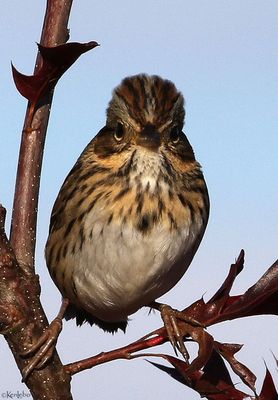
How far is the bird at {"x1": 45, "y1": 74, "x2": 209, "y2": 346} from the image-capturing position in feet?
12.4

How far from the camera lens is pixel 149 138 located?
3.70 m

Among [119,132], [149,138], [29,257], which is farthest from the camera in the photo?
[119,132]

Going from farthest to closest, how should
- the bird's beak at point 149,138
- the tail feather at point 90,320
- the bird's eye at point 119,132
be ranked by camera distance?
the tail feather at point 90,320 < the bird's eye at point 119,132 < the bird's beak at point 149,138

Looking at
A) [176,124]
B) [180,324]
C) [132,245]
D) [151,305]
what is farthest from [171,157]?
[180,324]

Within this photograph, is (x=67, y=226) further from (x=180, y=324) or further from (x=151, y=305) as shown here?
(x=180, y=324)

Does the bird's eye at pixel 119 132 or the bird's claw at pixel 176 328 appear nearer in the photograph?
the bird's claw at pixel 176 328

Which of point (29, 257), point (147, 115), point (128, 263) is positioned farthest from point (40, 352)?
point (147, 115)

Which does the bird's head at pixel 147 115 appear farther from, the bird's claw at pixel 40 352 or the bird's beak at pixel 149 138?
the bird's claw at pixel 40 352

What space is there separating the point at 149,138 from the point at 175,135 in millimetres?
329

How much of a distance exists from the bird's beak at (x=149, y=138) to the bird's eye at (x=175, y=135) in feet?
0.64

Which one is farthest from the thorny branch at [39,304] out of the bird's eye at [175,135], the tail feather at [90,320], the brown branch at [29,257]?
the tail feather at [90,320]

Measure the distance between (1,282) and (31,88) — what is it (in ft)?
2.37

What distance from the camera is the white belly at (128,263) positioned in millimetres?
3762

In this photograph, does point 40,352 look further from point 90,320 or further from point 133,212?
point 90,320
